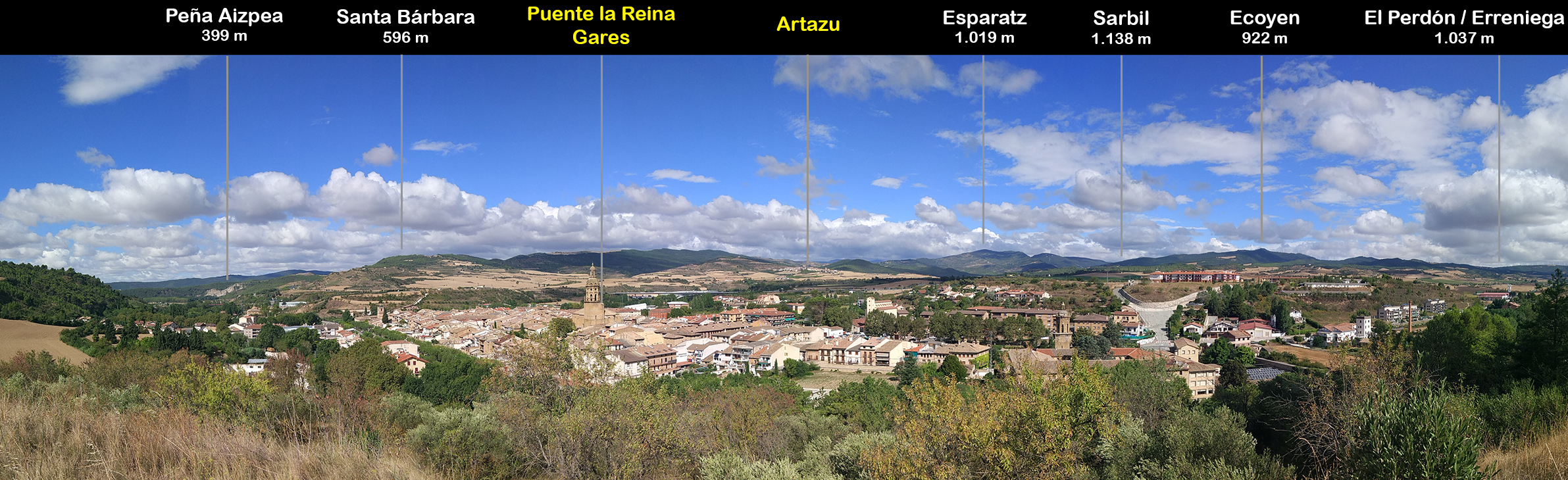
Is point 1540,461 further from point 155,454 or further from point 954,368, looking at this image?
point 954,368

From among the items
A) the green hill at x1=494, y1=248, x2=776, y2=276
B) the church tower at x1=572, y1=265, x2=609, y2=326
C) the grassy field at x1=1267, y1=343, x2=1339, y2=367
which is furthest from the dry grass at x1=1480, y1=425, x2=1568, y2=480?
the green hill at x1=494, y1=248, x2=776, y2=276

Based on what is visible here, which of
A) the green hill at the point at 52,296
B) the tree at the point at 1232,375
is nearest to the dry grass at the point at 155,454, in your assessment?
the tree at the point at 1232,375

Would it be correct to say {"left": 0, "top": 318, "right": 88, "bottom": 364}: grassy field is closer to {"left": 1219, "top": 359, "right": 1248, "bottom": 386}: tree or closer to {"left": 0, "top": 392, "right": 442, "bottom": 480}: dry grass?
{"left": 0, "top": 392, "right": 442, "bottom": 480}: dry grass

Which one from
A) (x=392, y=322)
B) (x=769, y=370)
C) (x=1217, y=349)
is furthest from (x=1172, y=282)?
(x=392, y=322)

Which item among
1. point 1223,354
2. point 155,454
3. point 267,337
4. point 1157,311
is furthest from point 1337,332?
point 267,337

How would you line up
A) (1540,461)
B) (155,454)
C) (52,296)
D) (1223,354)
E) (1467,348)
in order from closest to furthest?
(155,454), (1540,461), (1467,348), (1223,354), (52,296)

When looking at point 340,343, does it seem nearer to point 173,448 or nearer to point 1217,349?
point 173,448
